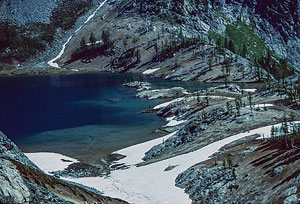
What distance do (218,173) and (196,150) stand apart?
424 inches

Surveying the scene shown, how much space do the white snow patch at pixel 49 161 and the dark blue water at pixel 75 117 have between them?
9.85 feet

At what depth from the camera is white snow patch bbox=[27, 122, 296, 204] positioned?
36.2 m

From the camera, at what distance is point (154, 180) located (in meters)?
41.2

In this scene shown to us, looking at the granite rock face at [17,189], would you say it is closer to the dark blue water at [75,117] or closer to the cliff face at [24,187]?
the cliff face at [24,187]

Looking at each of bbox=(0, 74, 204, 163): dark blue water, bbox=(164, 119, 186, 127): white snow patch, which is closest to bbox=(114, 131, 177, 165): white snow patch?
bbox=(0, 74, 204, 163): dark blue water

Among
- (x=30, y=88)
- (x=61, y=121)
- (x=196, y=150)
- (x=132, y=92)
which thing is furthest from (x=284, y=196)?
(x=30, y=88)

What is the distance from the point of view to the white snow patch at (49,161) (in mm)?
53281

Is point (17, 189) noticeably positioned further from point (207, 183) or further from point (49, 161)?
point (49, 161)

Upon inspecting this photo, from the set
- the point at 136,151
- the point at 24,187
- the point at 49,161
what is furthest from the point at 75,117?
the point at 24,187

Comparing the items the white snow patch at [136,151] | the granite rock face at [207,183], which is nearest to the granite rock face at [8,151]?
the granite rock face at [207,183]

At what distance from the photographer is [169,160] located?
1847 inches

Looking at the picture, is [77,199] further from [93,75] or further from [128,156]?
[93,75]

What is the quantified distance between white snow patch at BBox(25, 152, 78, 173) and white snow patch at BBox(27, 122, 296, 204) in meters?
8.03

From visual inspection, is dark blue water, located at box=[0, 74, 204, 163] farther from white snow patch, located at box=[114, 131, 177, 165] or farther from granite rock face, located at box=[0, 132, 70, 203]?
granite rock face, located at box=[0, 132, 70, 203]
